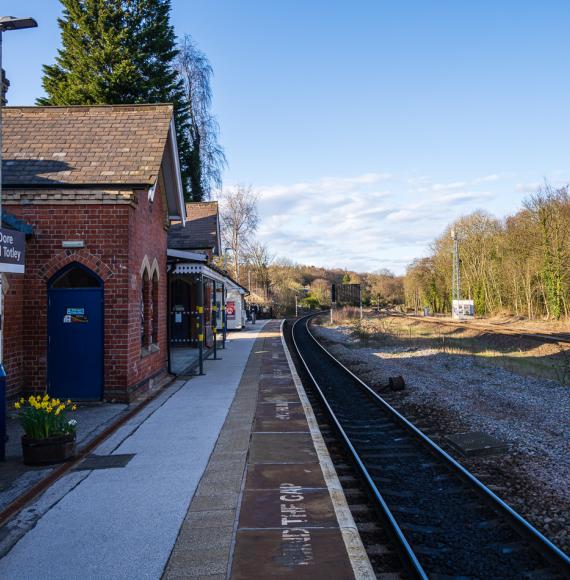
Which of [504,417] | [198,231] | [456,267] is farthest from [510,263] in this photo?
[504,417]

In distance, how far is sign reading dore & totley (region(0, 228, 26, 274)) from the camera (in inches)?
249

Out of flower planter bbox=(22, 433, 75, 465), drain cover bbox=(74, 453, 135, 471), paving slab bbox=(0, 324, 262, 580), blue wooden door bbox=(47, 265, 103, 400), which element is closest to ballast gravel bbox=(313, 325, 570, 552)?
paving slab bbox=(0, 324, 262, 580)

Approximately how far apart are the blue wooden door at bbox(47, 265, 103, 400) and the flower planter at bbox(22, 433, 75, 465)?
3566 mm

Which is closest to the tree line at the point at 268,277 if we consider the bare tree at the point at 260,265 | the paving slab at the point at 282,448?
the bare tree at the point at 260,265

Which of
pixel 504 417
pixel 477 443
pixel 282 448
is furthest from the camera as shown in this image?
pixel 504 417

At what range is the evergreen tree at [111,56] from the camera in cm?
2886

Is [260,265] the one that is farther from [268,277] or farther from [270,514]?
[270,514]

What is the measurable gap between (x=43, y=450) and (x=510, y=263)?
4220cm

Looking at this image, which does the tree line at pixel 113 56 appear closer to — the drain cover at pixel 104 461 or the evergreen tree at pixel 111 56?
the evergreen tree at pixel 111 56

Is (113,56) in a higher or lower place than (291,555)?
higher

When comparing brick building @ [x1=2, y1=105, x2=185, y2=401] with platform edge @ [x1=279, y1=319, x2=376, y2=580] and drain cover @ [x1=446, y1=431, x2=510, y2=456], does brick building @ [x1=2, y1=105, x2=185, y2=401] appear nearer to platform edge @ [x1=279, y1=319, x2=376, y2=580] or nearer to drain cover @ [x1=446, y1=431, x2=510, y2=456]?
platform edge @ [x1=279, y1=319, x2=376, y2=580]

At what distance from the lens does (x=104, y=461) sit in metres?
6.51

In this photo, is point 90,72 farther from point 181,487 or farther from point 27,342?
point 181,487

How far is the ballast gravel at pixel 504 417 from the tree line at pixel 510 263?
2139 centimetres
